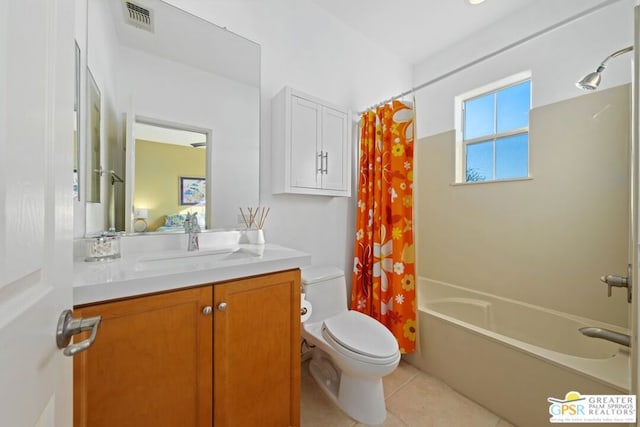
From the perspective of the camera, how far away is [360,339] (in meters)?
1.41

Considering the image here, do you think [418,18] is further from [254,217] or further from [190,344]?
[190,344]

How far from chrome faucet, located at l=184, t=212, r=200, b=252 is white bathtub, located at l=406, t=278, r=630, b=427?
1.63 meters

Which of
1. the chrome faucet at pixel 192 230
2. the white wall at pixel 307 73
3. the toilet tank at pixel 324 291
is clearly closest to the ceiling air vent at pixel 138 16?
the white wall at pixel 307 73

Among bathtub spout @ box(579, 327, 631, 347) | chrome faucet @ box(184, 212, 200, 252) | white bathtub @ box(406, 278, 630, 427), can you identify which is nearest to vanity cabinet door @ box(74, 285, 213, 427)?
chrome faucet @ box(184, 212, 200, 252)

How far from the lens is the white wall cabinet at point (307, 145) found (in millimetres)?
1676

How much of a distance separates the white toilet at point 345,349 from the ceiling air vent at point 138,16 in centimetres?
169

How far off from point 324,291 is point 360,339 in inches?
15.7

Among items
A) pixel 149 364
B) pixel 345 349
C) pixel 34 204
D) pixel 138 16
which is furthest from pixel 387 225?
pixel 138 16

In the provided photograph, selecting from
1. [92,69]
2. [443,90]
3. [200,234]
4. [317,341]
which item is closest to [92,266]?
[200,234]

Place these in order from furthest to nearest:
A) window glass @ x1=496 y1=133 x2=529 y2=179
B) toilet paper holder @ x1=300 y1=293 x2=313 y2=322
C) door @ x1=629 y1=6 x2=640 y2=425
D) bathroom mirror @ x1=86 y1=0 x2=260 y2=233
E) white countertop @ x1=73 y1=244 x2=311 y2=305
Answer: window glass @ x1=496 y1=133 x2=529 y2=179 → toilet paper holder @ x1=300 y1=293 x2=313 y2=322 → bathroom mirror @ x1=86 y1=0 x2=260 y2=233 → door @ x1=629 y1=6 x2=640 y2=425 → white countertop @ x1=73 y1=244 x2=311 y2=305

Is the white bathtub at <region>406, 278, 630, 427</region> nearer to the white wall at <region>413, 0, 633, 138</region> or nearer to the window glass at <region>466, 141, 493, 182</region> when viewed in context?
the window glass at <region>466, 141, 493, 182</region>

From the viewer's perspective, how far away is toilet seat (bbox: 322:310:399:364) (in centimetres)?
129

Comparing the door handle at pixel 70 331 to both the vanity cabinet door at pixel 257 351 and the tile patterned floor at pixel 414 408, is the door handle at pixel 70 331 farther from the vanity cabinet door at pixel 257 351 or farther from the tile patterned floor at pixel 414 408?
the tile patterned floor at pixel 414 408

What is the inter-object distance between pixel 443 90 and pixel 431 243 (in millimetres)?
1512
